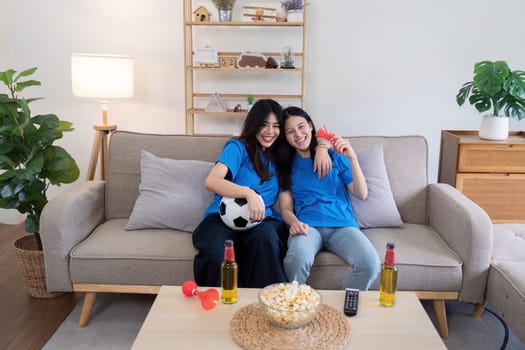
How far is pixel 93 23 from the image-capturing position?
12.7 feet

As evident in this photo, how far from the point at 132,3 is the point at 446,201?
8.49ft

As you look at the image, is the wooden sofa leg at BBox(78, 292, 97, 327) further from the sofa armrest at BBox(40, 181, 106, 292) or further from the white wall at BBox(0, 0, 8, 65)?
the white wall at BBox(0, 0, 8, 65)

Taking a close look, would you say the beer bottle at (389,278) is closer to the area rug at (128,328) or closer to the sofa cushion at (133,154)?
the area rug at (128,328)

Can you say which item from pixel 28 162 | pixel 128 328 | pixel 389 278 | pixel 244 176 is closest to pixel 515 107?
pixel 244 176

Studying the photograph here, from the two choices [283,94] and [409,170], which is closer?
[409,170]

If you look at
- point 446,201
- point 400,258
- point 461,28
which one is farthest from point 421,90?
point 400,258

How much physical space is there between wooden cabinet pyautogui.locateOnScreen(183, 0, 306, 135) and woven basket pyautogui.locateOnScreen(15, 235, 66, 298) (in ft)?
4.99

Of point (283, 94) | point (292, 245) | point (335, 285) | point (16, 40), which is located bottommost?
point (335, 285)

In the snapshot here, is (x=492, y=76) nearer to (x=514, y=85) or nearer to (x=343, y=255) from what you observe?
(x=514, y=85)

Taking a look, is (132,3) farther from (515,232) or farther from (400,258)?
(515,232)


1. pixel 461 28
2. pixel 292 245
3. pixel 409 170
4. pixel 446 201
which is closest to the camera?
pixel 292 245

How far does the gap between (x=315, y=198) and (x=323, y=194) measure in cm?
4

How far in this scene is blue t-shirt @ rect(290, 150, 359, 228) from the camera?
95.0 inches

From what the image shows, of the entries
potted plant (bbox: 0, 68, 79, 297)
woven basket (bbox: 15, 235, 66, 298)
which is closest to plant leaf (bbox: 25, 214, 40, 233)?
potted plant (bbox: 0, 68, 79, 297)
